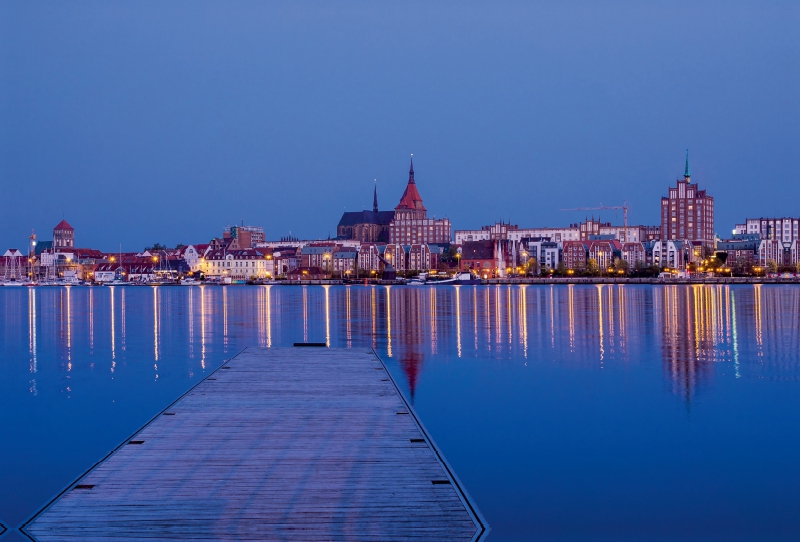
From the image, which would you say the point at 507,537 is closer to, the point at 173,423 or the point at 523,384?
the point at 173,423

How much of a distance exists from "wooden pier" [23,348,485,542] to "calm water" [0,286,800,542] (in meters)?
1.14

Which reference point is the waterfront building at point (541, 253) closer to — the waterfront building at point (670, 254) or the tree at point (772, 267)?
the waterfront building at point (670, 254)

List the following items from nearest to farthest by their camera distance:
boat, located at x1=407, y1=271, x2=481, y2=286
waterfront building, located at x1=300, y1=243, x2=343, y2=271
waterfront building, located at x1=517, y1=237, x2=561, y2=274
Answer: boat, located at x1=407, y1=271, x2=481, y2=286, waterfront building, located at x1=517, y1=237, x2=561, y2=274, waterfront building, located at x1=300, y1=243, x2=343, y2=271

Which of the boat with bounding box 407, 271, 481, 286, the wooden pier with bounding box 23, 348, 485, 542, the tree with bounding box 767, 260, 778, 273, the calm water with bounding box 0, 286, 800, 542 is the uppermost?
the tree with bounding box 767, 260, 778, 273

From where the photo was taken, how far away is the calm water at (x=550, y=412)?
30.7ft

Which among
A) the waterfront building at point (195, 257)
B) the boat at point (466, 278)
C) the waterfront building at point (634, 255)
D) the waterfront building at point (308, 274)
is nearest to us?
the boat at point (466, 278)

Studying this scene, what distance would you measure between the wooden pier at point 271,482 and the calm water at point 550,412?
1139 mm

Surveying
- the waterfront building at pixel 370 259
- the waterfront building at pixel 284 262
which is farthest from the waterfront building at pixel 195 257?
the waterfront building at pixel 370 259

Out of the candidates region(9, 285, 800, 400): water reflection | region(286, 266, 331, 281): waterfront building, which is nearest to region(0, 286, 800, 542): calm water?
region(9, 285, 800, 400): water reflection

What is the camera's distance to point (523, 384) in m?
19.0

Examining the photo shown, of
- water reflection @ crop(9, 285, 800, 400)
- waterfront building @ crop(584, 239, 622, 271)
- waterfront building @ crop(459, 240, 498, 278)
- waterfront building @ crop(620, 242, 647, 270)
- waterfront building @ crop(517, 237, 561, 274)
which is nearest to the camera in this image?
water reflection @ crop(9, 285, 800, 400)

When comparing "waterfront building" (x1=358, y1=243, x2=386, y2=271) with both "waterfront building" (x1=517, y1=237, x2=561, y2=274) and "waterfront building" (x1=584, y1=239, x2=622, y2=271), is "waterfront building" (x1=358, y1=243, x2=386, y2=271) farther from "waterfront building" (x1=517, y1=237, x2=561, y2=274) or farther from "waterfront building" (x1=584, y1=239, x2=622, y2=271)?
"waterfront building" (x1=584, y1=239, x2=622, y2=271)

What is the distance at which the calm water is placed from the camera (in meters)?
9.35

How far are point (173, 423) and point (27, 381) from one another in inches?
436
